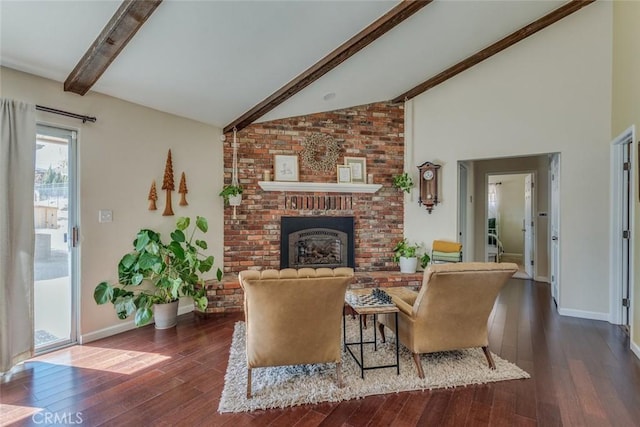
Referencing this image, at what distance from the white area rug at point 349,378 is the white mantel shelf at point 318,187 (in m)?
2.40

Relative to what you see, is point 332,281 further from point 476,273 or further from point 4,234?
point 4,234

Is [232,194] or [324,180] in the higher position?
[324,180]

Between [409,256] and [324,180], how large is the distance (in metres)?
1.70

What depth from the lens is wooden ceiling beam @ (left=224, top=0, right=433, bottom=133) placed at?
3.07 meters

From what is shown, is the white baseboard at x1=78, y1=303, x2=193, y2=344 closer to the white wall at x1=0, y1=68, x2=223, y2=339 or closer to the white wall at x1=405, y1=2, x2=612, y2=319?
the white wall at x1=0, y1=68, x2=223, y2=339

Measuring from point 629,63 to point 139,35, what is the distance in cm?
461

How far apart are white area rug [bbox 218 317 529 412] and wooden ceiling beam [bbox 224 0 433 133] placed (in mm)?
2966

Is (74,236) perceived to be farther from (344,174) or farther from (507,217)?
(507,217)

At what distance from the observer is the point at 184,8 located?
242cm

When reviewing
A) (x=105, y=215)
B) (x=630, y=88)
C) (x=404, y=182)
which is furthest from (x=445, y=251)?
(x=105, y=215)

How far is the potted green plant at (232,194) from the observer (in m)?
4.35

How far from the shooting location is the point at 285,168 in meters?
4.76

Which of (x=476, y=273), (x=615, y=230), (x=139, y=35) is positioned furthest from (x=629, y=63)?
(x=139, y=35)

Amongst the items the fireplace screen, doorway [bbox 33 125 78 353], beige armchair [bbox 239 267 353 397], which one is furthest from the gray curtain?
the fireplace screen
